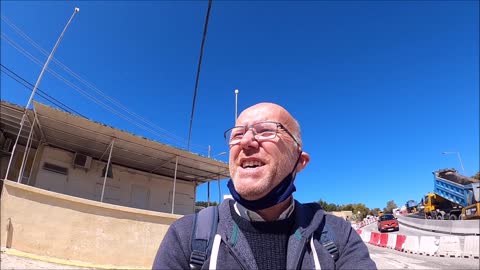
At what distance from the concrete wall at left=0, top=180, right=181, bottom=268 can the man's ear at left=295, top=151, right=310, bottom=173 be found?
369 inches

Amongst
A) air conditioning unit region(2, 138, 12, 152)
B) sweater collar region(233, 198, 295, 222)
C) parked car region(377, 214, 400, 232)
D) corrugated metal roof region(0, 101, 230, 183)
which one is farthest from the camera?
parked car region(377, 214, 400, 232)

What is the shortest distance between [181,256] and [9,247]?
9780 mm

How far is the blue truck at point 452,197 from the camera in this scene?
20969 millimetres

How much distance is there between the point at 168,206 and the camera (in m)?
17.9

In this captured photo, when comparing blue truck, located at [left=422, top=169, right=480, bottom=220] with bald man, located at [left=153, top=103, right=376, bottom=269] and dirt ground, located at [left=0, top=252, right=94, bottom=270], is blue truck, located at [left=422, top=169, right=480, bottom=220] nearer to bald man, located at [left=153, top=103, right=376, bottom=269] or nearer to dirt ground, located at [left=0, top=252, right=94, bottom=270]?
bald man, located at [left=153, top=103, right=376, bottom=269]

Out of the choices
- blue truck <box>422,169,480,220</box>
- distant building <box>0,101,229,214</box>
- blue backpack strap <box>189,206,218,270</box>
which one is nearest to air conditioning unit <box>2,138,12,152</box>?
distant building <box>0,101,229,214</box>

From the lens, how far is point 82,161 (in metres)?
15.1

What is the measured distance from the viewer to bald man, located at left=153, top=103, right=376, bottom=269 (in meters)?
1.53

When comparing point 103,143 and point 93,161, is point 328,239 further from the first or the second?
point 93,161

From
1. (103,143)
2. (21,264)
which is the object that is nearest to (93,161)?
(103,143)

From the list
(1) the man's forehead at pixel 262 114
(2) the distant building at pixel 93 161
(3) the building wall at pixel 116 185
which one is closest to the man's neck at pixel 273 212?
(1) the man's forehead at pixel 262 114

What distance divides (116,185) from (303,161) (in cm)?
1596

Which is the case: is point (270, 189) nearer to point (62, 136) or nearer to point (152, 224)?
point (152, 224)

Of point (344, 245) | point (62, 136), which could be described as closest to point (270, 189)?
point (344, 245)
